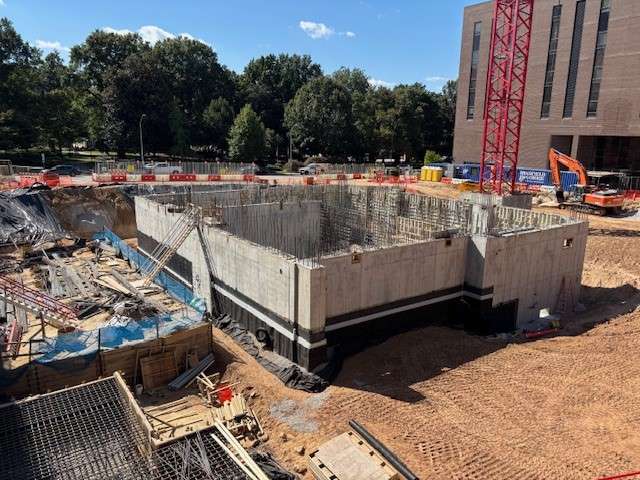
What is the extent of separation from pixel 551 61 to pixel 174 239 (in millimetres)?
44056

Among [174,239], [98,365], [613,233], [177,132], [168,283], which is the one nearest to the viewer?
[98,365]

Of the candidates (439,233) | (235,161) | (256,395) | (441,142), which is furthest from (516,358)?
(441,142)

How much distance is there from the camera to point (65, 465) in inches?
366

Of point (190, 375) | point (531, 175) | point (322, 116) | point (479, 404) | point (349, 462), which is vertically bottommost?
point (190, 375)

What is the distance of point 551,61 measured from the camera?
48344 mm

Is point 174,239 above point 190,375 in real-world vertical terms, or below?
above

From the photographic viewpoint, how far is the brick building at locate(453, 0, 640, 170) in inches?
1672

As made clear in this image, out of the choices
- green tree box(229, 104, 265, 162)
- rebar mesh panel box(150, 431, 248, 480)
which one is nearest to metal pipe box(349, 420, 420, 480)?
rebar mesh panel box(150, 431, 248, 480)

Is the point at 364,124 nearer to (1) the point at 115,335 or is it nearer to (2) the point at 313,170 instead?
(2) the point at 313,170

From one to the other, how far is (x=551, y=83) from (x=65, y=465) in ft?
173

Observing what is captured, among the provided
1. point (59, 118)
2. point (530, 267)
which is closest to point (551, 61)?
point (530, 267)

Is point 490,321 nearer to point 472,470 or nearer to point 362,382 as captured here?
point 362,382

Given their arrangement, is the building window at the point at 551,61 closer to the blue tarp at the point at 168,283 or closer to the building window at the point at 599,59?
the building window at the point at 599,59

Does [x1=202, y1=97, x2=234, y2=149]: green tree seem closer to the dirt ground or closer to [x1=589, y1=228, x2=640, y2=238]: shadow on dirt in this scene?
[x1=589, y1=228, x2=640, y2=238]: shadow on dirt
